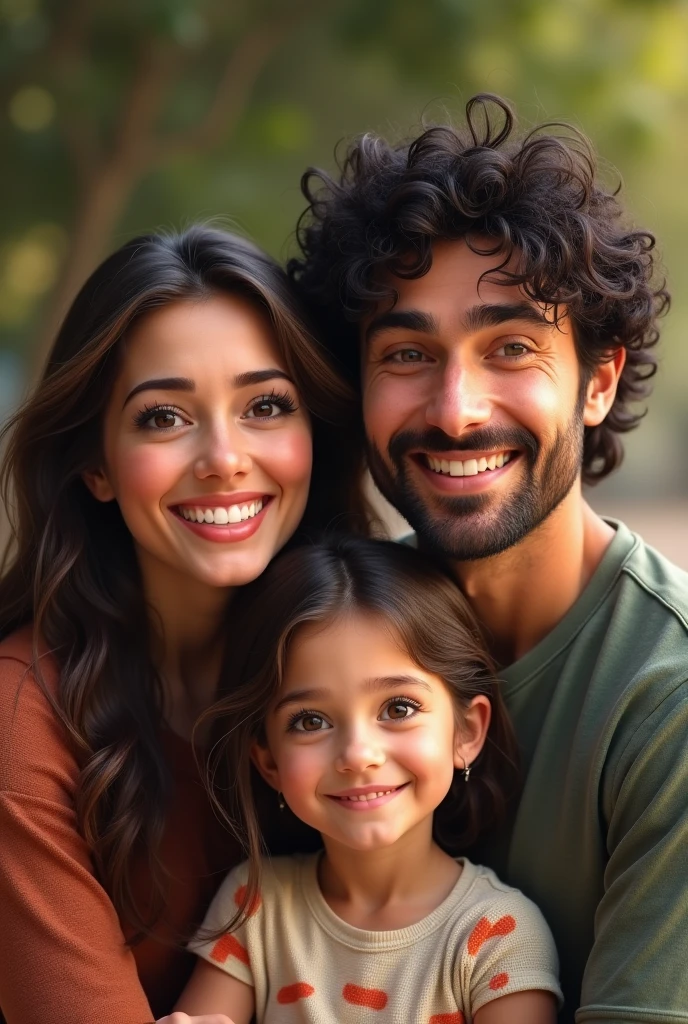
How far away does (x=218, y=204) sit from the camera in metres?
7.66

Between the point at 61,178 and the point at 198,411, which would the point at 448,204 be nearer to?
the point at 198,411

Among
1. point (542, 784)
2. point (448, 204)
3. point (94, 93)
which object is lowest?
point (542, 784)

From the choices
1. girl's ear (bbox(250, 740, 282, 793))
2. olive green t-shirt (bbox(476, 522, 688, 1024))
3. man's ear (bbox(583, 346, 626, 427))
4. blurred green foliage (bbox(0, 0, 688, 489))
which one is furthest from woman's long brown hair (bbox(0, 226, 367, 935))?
blurred green foliage (bbox(0, 0, 688, 489))

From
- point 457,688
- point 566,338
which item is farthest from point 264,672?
point 566,338

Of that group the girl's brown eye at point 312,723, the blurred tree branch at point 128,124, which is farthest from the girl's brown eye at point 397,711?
the blurred tree branch at point 128,124

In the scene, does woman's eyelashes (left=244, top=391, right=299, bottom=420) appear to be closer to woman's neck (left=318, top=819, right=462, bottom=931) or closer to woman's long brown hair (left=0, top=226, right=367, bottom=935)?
woman's long brown hair (left=0, top=226, right=367, bottom=935)

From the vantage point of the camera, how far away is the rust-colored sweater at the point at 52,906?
2578 mm

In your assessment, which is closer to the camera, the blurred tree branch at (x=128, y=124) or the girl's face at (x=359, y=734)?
the girl's face at (x=359, y=734)

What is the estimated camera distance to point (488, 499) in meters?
2.89

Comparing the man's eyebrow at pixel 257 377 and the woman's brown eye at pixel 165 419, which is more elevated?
the man's eyebrow at pixel 257 377

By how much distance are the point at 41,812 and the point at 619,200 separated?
78.7 inches

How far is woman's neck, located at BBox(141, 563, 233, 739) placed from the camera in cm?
311

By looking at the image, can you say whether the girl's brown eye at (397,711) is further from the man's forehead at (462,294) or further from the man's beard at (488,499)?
the man's forehead at (462,294)

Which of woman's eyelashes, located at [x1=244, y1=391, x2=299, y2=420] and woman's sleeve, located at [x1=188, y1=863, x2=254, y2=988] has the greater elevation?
woman's eyelashes, located at [x1=244, y1=391, x2=299, y2=420]
